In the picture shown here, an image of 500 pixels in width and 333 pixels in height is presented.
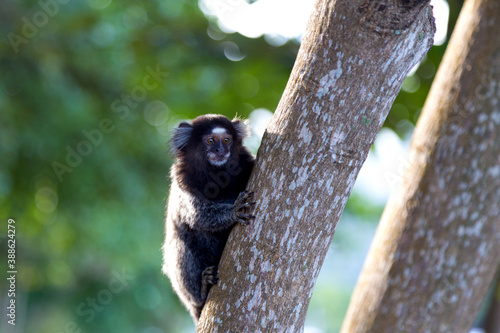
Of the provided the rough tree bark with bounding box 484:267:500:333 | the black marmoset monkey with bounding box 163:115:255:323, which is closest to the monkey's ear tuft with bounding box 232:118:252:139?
the black marmoset monkey with bounding box 163:115:255:323

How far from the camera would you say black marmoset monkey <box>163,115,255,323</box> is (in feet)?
13.4

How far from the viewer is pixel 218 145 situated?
4422 millimetres

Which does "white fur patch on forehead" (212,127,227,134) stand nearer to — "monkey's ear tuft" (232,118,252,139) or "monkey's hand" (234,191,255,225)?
"monkey's ear tuft" (232,118,252,139)

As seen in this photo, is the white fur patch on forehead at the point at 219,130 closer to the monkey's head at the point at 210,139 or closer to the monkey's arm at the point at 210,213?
the monkey's head at the point at 210,139

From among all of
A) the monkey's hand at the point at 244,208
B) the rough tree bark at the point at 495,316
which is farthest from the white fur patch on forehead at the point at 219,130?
the rough tree bark at the point at 495,316

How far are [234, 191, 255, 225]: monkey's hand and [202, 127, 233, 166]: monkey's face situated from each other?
4.07 ft

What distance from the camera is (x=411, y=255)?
3.86 meters

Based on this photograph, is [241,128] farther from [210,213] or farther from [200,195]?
[210,213]

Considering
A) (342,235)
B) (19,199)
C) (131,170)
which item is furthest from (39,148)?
(342,235)

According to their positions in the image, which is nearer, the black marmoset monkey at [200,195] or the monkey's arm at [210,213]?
the monkey's arm at [210,213]

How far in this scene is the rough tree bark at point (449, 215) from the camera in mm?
3752

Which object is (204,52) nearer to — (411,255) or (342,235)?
(342,235)

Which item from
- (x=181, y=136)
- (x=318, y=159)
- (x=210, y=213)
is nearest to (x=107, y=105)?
(x=181, y=136)

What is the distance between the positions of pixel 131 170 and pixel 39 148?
5.39 feet
